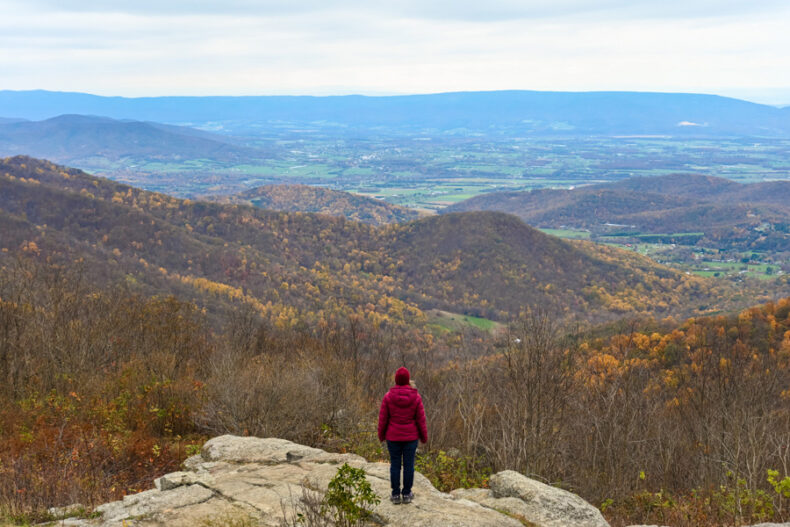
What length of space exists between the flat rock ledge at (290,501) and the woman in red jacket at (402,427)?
0.50 meters

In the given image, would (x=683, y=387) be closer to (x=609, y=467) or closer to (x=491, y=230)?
(x=609, y=467)

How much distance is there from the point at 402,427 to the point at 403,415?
0.74 feet

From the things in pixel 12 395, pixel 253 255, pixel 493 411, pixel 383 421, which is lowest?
pixel 253 255

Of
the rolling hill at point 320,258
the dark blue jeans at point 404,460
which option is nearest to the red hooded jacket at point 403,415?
the dark blue jeans at point 404,460

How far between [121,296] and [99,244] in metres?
71.8

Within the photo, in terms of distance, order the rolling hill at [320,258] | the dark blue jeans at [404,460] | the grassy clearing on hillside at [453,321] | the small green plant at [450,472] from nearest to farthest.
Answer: the dark blue jeans at [404,460] < the small green plant at [450,472] < the rolling hill at [320,258] < the grassy clearing on hillside at [453,321]

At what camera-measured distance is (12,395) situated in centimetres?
1970

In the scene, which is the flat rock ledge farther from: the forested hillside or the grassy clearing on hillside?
the grassy clearing on hillside

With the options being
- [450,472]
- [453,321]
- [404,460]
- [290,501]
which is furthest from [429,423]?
[453,321]

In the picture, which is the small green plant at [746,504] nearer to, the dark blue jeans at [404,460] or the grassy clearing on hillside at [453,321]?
the dark blue jeans at [404,460]

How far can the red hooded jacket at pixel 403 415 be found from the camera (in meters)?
9.77

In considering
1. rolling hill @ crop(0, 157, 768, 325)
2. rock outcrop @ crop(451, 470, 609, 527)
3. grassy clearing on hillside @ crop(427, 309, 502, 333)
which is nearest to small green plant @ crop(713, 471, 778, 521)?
rock outcrop @ crop(451, 470, 609, 527)

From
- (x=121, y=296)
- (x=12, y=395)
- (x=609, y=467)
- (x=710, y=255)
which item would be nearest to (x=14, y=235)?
(x=121, y=296)

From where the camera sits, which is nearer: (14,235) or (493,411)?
(493,411)
